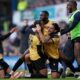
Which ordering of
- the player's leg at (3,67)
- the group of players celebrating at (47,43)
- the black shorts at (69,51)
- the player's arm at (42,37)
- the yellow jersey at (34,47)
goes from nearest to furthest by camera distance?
the player's arm at (42,37) < the group of players celebrating at (47,43) < the yellow jersey at (34,47) < the black shorts at (69,51) < the player's leg at (3,67)

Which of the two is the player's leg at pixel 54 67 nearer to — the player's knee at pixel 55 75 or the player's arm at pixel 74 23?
the player's knee at pixel 55 75

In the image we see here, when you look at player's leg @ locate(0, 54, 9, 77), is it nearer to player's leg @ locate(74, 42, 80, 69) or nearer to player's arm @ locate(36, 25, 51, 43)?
player's arm @ locate(36, 25, 51, 43)

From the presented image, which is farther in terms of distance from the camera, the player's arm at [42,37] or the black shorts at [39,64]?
the black shorts at [39,64]

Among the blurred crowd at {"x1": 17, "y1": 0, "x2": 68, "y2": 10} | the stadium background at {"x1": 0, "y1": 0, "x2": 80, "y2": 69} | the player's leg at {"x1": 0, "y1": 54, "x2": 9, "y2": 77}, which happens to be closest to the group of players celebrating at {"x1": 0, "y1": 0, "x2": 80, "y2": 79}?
the player's leg at {"x1": 0, "y1": 54, "x2": 9, "y2": 77}

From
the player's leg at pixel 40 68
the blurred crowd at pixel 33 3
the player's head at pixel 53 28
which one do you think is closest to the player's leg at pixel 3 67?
the player's leg at pixel 40 68

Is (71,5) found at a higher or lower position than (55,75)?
higher

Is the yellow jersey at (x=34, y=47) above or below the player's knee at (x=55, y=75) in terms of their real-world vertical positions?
above

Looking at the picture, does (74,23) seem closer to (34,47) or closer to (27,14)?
(34,47)

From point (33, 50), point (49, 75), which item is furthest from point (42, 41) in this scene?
point (49, 75)

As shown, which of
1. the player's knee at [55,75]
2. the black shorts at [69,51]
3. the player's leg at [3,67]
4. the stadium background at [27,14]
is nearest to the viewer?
the player's knee at [55,75]

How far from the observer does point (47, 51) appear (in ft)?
52.0

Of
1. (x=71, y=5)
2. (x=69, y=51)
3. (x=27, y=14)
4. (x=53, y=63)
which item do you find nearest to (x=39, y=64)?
(x=53, y=63)

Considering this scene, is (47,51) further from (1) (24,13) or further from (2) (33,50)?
(1) (24,13)

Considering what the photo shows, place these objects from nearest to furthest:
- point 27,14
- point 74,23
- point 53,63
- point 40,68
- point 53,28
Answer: point 74,23 < point 53,28 < point 40,68 < point 53,63 < point 27,14
